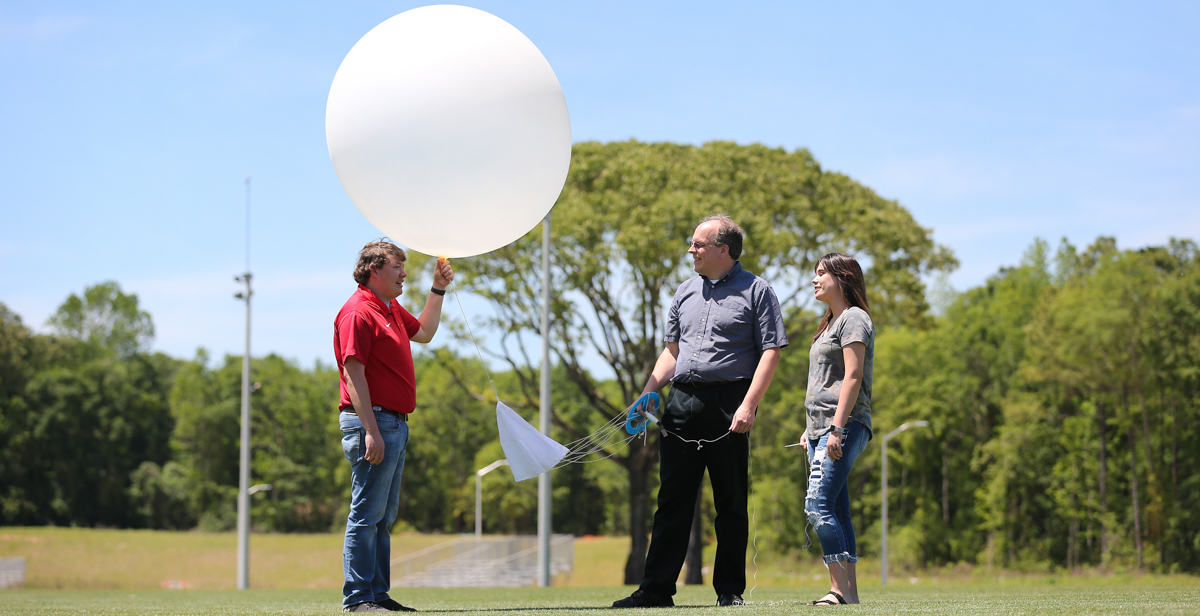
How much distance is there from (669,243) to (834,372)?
15033 mm

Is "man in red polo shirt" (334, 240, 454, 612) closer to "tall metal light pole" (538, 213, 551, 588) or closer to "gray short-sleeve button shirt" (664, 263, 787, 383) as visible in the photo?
"gray short-sleeve button shirt" (664, 263, 787, 383)

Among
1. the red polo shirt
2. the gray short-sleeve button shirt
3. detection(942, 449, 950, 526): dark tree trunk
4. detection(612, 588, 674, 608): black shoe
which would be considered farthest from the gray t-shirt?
detection(942, 449, 950, 526): dark tree trunk

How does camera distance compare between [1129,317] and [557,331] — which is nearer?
[557,331]

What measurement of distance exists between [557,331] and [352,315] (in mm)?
16791

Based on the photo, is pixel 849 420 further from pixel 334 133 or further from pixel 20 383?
pixel 20 383

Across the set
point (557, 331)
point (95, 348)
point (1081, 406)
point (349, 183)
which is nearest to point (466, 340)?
point (557, 331)

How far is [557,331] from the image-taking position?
21.9m

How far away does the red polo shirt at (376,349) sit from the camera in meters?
5.07

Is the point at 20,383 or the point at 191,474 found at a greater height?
the point at 20,383

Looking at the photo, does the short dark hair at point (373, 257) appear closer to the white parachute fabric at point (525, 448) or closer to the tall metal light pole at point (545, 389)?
the white parachute fabric at point (525, 448)

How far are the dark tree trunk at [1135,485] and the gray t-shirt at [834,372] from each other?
3327 cm

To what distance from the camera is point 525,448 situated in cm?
536

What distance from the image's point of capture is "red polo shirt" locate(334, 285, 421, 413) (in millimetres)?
5070

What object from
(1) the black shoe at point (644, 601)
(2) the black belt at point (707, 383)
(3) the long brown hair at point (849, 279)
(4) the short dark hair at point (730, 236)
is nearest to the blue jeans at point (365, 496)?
(1) the black shoe at point (644, 601)
